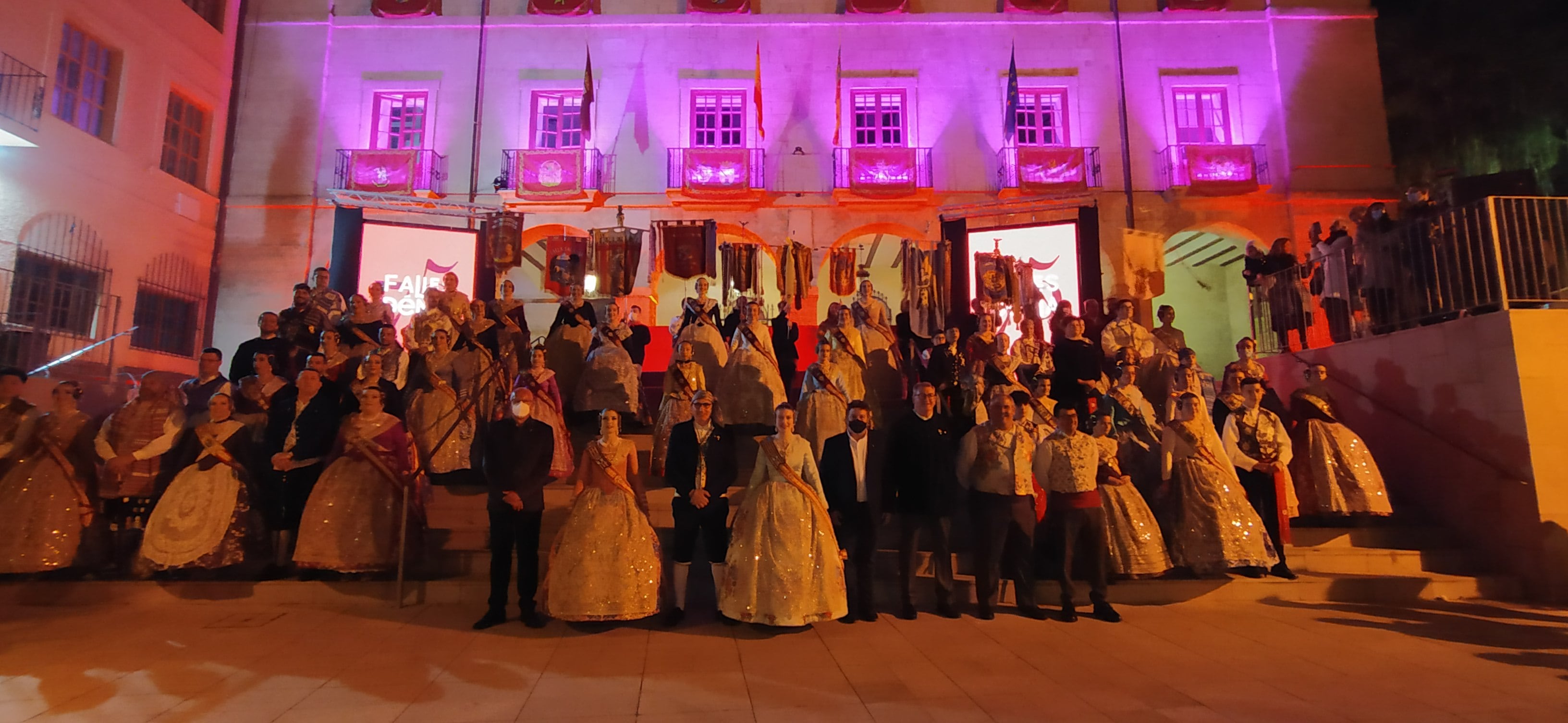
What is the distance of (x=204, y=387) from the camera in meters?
6.89

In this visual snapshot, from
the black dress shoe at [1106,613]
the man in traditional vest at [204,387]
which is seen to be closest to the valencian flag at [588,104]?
the man in traditional vest at [204,387]

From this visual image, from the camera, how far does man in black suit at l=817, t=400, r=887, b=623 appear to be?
5461 mm

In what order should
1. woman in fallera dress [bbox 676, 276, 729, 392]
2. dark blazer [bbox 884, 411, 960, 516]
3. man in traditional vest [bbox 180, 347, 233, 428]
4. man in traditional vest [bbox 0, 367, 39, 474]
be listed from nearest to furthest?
dark blazer [bbox 884, 411, 960, 516] → man in traditional vest [bbox 0, 367, 39, 474] → man in traditional vest [bbox 180, 347, 233, 428] → woman in fallera dress [bbox 676, 276, 729, 392]

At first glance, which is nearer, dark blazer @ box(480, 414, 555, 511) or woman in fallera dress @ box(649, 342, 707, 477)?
dark blazer @ box(480, 414, 555, 511)

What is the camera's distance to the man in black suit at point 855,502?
5.46 meters

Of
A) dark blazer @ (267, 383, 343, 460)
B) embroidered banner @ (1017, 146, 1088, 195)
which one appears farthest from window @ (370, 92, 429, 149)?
embroidered banner @ (1017, 146, 1088, 195)

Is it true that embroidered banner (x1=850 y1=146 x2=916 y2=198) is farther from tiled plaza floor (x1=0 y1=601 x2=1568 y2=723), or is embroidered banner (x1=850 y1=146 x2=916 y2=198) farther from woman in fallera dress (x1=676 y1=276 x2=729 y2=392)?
tiled plaza floor (x1=0 y1=601 x2=1568 y2=723)

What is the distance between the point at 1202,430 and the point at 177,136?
63.2 feet

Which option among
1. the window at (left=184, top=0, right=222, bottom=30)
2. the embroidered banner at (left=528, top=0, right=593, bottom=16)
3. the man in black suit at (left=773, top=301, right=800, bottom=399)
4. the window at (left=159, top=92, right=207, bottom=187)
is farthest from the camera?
the embroidered banner at (left=528, top=0, right=593, bottom=16)

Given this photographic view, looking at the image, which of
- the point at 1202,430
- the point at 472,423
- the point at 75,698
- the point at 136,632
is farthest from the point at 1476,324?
the point at 136,632

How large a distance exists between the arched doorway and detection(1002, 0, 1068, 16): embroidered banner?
635 cm

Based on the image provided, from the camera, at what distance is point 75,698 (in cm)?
372

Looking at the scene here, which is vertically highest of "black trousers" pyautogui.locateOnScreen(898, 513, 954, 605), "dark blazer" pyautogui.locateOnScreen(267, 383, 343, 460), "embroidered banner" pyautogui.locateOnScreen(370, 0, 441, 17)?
"embroidered banner" pyautogui.locateOnScreen(370, 0, 441, 17)

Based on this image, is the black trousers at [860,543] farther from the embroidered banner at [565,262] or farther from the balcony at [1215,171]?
the balcony at [1215,171]
